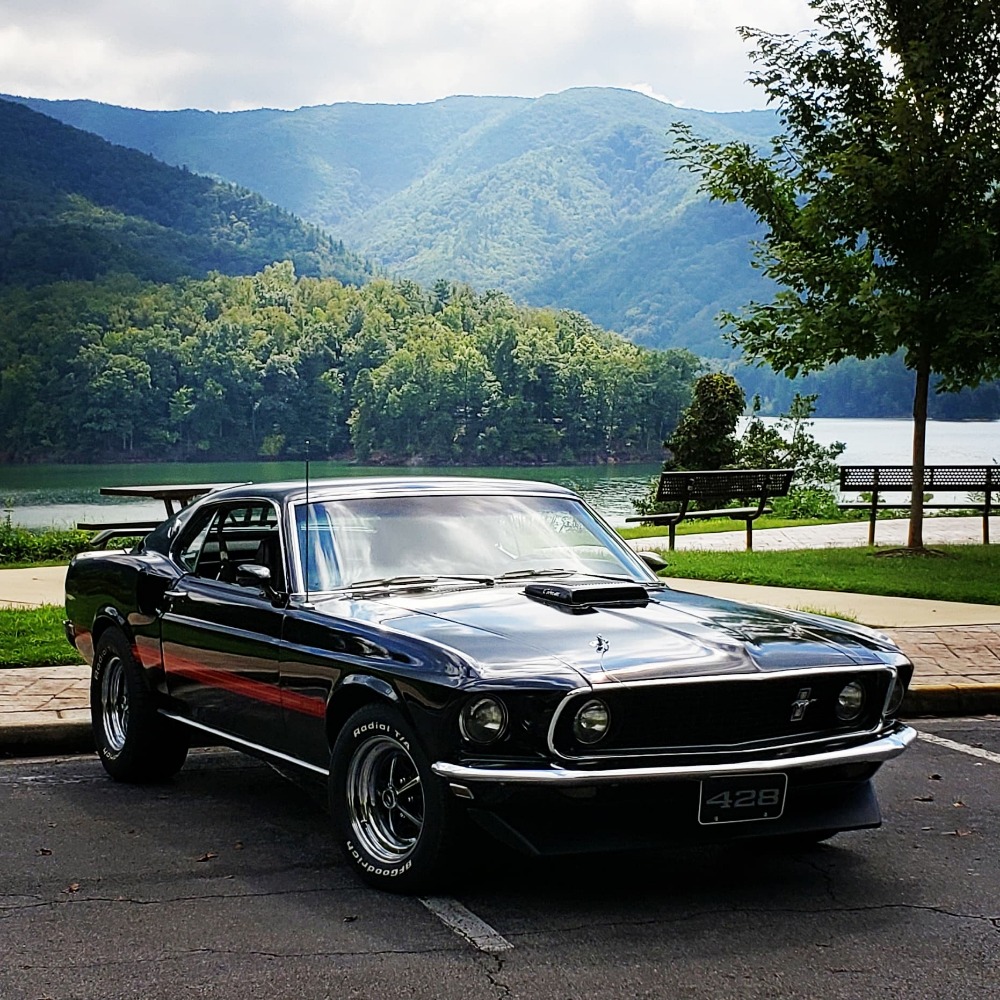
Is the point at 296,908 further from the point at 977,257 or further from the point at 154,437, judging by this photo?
the point at 154,437

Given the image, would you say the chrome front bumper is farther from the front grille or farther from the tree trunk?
the tree trunk

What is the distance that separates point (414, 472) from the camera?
4506 cm

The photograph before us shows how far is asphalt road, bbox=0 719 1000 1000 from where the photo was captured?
14.6 ft

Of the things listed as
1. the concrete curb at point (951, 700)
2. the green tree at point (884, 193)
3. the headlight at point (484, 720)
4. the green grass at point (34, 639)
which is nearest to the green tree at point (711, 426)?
the green tree at point (884, 193)

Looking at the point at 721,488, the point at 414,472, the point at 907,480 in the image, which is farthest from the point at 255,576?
the point at 414,472

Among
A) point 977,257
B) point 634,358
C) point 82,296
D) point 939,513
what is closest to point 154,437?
point 82,296

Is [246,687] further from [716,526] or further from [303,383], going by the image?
[303,383]

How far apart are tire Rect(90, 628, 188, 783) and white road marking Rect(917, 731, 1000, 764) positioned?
409 centimetres

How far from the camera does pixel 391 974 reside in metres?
4.52

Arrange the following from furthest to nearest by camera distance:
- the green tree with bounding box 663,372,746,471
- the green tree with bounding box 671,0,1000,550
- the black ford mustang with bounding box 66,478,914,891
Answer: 1. the green tree with bounding box 663,372,746,471
2. the green tree with bounding box 671,0,1000,550
3. the black ford mustang with bounding box 66,478,914,891

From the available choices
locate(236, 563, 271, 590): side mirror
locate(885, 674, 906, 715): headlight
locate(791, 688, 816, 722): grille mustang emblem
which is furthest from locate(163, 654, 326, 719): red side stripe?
locate(885, 674, 906, 715): headlight

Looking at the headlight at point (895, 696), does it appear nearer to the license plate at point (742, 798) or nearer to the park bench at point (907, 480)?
the license plate at point (742, 798)

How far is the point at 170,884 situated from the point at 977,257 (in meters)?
14.3

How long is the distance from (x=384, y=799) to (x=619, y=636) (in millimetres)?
1028
